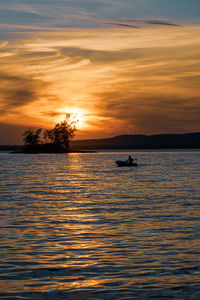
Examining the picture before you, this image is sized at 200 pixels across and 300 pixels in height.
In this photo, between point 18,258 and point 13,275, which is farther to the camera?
point 18,258

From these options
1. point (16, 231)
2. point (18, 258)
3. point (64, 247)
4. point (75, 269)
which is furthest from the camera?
point (16, 231)

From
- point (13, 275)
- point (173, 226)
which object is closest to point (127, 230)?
point (173, 226)

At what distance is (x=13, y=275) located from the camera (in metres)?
14.7

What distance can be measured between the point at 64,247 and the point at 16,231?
434 cm

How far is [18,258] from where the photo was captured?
1688cm

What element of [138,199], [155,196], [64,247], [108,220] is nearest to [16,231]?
[64,247]

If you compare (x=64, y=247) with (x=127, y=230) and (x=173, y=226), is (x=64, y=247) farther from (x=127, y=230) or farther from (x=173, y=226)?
(x=173, y=226)

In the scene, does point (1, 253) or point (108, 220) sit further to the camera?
point (108, 220)

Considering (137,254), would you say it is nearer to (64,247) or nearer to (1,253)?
(64,247)

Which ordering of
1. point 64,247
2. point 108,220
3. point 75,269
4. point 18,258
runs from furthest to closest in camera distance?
point 108,220
point 64,247
point 18,258
point 75,269

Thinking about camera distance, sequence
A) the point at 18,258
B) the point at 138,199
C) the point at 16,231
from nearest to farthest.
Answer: the point at 18,258 → the point at 16,231 → the point at 138,199

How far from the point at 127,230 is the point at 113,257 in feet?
18.3

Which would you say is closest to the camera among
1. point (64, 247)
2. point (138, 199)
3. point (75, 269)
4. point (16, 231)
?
point (75, 269)

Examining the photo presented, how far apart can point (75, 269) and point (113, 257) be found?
2049 millimetres
